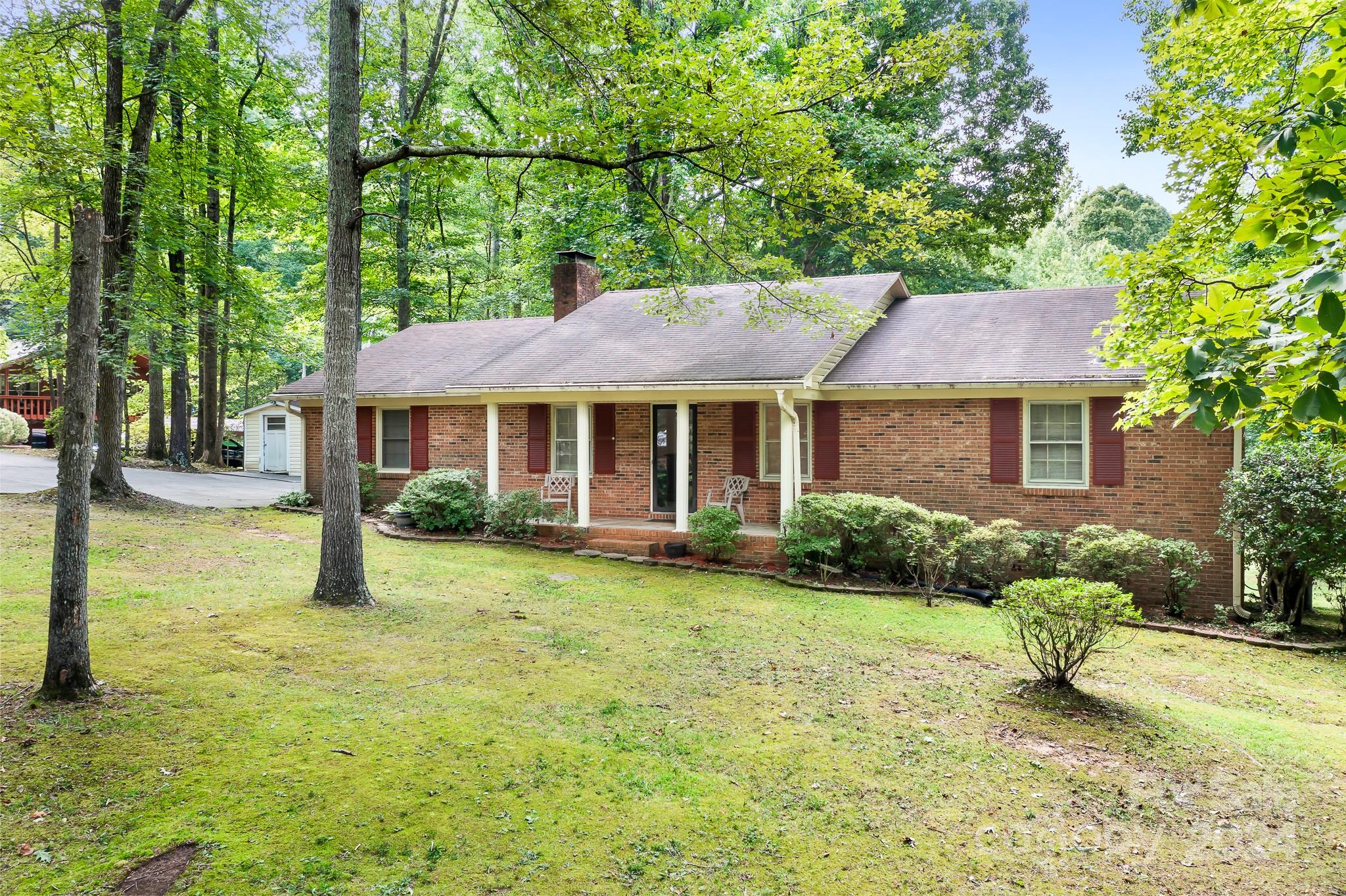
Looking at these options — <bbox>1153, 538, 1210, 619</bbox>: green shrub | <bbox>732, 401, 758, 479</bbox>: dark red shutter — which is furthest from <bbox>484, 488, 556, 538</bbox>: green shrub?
<bbox>1153, 538, 1210, 619</bbox>: green shrub

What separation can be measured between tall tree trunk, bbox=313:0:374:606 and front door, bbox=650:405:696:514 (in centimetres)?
638

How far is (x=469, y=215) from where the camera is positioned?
26.3m

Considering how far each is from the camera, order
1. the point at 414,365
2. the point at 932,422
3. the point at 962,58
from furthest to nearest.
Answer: the point at 414,365 → the point at 932,422 → the point at 962,58

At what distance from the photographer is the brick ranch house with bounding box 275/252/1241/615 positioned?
10734 millimetres

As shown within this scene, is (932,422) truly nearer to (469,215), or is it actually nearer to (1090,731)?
(1090,731)

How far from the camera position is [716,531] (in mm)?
11648

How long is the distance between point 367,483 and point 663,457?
6.78 metres

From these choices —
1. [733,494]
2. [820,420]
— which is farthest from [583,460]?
[820,420]

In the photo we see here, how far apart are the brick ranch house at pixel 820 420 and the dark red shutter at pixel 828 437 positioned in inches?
1.0

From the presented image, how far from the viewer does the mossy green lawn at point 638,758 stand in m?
3.61

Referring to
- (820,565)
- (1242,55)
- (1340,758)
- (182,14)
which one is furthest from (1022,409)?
(182,14)

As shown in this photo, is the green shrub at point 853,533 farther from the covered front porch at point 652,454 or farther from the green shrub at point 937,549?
the covered front porch at point 652,454

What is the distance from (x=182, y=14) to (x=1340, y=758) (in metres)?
19.9

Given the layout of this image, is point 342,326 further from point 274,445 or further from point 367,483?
point 274,445
